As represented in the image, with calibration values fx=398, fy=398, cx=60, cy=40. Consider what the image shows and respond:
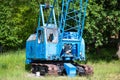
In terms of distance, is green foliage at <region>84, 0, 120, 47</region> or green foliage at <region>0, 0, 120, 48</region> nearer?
green foliage at <region>84, 0, 120, 47</region>

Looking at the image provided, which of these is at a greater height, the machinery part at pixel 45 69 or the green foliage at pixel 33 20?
the green foliage at pixel 33 20

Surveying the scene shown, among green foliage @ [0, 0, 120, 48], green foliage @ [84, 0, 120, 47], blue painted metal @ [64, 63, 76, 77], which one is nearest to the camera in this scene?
blue painted metal @ [64, 63, 76, 77]

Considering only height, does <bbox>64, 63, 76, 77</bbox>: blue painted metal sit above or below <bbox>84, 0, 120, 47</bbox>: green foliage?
below

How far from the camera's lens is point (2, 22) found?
3409 centimetres

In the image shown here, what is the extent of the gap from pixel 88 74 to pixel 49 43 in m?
2.65

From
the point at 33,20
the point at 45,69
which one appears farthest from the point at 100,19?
the point at 33,20

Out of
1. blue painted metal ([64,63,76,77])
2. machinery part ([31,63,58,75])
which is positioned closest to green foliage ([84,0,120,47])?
machinery part ([31,63,58,75])

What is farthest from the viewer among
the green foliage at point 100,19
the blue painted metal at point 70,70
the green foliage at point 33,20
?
the green foliage at point 33,20

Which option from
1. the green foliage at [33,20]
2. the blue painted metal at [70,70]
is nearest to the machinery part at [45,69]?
the blue painted metal at [70,70]

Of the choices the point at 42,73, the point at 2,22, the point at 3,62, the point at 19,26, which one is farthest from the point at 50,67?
the point at 19,26

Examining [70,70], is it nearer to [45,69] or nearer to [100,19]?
[45,69]

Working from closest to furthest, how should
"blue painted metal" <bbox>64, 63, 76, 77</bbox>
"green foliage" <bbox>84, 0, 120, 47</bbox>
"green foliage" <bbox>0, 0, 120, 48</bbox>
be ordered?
"blue painted metal" <bbox>64, 63, 76, 77</bbox> → "green foliage" <bbox>84, 0, 120, 47</bbox> → "green foliage" <bbox>0, 0, 120, 48</bbox>

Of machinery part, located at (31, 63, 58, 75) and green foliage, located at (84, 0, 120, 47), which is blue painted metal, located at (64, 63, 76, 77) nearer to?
machinery part, located at (31, 63, 58, 75)

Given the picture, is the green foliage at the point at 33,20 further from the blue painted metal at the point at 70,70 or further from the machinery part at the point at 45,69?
the blue painted metal at the point at 70,70
